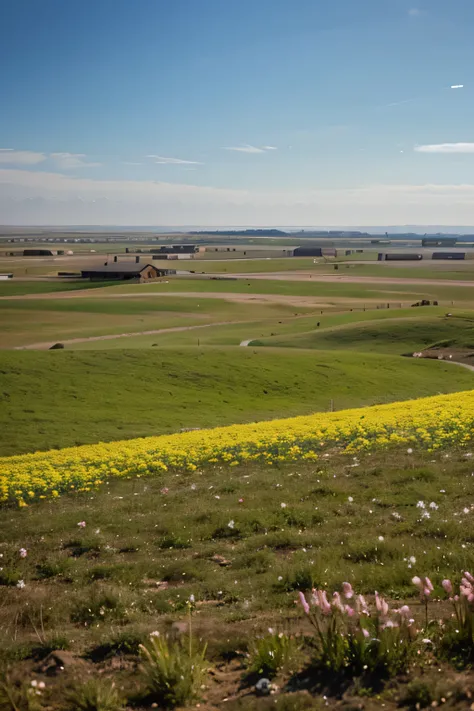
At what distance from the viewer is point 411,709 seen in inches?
267

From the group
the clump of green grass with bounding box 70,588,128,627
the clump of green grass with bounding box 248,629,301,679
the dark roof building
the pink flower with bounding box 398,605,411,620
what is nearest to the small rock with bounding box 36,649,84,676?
the clump of green grass with bounding box 70,588,128,627

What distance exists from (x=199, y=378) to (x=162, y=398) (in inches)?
251

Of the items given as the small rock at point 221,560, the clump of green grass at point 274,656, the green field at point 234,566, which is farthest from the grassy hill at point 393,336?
the clump of green grass at point 274,656

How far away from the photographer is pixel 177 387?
5419 centimetres

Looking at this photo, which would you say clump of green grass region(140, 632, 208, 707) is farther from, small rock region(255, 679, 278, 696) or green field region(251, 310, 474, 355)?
green field region(251, 310, 474, 355)

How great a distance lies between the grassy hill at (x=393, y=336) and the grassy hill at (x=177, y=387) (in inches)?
477

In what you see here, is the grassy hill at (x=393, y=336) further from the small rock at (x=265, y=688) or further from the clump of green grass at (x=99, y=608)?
the small rock at (x=265, y=688)

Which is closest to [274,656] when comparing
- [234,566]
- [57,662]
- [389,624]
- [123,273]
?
[389,624]

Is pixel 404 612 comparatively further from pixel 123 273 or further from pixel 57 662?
pixel 123 273

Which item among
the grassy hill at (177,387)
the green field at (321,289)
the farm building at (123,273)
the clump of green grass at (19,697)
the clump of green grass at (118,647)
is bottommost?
the grassy hill at (177,387)

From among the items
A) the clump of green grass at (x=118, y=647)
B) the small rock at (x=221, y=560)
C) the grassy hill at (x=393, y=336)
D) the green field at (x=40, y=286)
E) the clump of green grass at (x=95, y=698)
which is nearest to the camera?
the clump of green grass at (x=95, y=698)

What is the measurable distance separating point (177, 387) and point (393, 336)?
40432mm

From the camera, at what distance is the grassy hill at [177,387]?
42644 mm

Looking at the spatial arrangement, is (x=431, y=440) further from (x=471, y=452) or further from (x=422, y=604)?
(x=422, y=604)
